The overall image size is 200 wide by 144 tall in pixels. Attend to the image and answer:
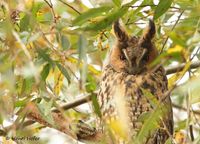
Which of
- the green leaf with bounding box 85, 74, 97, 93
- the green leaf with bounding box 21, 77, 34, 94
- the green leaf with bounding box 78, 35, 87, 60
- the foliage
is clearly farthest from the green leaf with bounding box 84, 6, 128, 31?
the green leaf with bounding box 85, 74, 97, 93

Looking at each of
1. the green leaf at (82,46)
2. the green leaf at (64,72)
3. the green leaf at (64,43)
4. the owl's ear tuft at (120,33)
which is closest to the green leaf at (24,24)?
the green leaf at (64,72)

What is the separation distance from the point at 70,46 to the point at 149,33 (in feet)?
2.88

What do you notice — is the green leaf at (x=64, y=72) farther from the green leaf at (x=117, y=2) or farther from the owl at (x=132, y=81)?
the owl at (x=132, y=81)

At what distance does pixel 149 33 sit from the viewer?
9.29 ft

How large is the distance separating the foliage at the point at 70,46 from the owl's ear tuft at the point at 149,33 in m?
0.03

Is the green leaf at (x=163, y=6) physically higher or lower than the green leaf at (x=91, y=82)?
higher

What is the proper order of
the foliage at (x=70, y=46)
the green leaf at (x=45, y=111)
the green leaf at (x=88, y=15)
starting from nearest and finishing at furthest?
1. the foliage at (x=70, y=46)
2. the green leaf at (x=88, y=15)
3. the green leaf at (x=45, y=111)

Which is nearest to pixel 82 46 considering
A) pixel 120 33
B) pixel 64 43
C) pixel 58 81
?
pixel 64 43

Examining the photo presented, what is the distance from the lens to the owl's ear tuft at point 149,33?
2.69m

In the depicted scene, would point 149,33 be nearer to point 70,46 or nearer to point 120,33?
point 120,33

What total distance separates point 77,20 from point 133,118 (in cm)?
108

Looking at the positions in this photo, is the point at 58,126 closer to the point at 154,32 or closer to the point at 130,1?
the point at 130,1

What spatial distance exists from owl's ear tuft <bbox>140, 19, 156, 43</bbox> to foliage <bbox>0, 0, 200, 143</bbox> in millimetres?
28

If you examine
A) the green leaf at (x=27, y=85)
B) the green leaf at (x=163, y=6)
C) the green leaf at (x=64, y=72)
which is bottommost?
the green leaf at (x=27, y=85)
